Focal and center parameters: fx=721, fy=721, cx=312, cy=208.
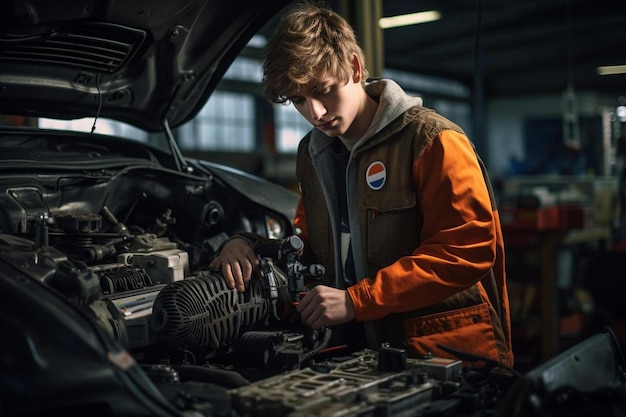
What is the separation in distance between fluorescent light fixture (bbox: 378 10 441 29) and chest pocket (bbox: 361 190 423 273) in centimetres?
940

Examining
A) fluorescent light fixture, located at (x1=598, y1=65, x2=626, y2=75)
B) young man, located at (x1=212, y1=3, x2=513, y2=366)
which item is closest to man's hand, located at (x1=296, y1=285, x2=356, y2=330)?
young man, located at (x1=212, y1=3, x2=513, y2=366)

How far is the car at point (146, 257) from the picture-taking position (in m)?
1.17

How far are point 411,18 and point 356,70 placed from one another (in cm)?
984

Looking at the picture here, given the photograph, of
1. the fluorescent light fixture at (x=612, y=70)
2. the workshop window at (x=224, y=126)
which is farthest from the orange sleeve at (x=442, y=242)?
the fluorescent light fixture at (x=612, y=70)

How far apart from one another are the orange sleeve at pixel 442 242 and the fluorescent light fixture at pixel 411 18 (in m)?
9.44

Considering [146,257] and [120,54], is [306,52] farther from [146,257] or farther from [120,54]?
[120,54]

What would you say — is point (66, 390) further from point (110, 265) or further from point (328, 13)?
point (328, 13)

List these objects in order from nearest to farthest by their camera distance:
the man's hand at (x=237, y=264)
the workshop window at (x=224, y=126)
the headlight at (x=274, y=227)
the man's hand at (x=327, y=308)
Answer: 1. the man's hand at (x=327, y=308)
2. the man's hand at (x=237, y=264)
3. the headlight at (x=274, y=227)
4. the workshop window at (x=224, y=126)

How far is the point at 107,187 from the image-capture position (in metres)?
2.13

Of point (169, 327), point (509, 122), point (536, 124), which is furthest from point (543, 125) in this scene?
point (169, 327)

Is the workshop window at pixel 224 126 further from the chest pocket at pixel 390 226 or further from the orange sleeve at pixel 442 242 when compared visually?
the orange sleeve at pixel 442 242

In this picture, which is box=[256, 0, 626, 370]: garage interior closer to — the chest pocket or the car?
the car

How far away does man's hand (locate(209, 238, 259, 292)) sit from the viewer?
5.46 feet

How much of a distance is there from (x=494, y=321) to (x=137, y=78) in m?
1.35
